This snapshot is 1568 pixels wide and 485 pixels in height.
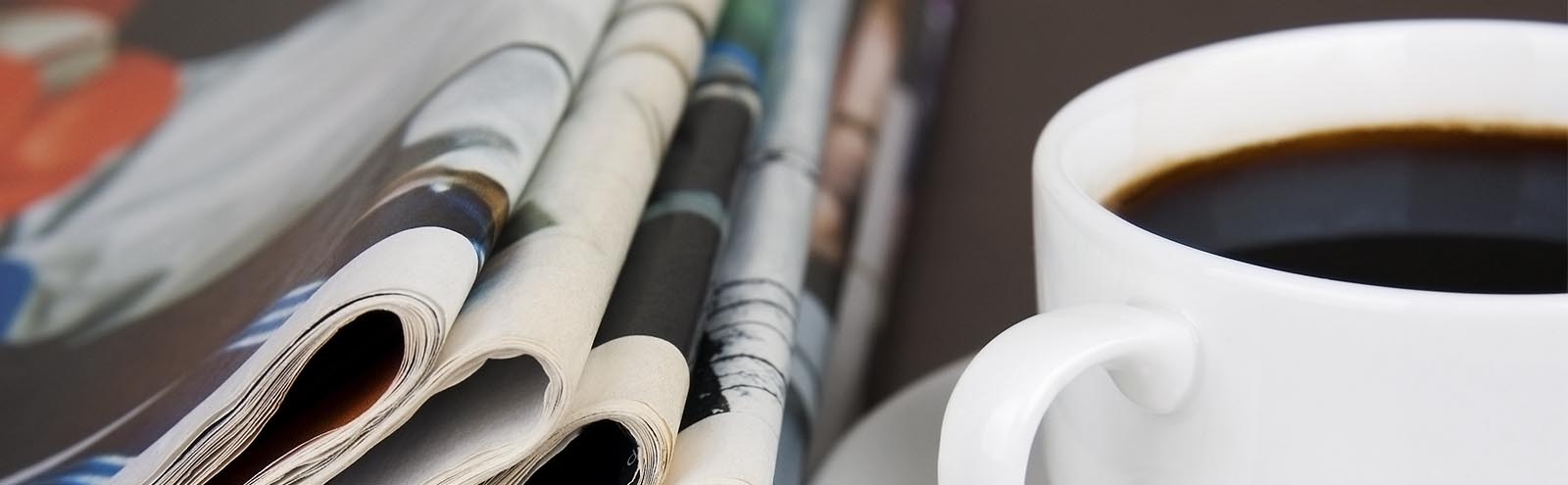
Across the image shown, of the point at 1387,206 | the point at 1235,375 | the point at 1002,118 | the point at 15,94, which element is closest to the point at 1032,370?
the point at 1235,375

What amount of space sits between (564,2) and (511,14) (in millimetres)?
16

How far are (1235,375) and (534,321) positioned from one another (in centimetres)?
12

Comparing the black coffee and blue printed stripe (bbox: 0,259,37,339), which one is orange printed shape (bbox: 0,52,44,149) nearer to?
blue printed stripe (bbox: 0,259,37,339)

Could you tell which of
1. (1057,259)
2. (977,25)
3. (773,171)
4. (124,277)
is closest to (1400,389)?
(1057,259)

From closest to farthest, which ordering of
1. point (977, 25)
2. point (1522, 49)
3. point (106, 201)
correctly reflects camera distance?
point (1522, 49) < point (106, 201) < point (977, 25)

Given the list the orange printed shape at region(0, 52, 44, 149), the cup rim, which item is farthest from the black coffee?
the orange printed shape at region(0, 52, 44, 149)

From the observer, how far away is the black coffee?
289 millimetres

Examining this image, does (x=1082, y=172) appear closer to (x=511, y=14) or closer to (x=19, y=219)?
(x=511, y=14)

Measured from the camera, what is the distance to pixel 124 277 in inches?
15.6

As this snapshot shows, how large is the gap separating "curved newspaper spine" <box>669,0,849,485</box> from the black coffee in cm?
8

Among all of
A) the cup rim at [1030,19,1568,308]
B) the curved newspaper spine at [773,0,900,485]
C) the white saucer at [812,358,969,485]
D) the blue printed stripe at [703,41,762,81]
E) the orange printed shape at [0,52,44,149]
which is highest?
the orange printed shape at [0,52,44,149]

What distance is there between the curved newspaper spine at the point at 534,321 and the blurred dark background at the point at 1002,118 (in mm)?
147

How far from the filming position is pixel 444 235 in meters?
0.25

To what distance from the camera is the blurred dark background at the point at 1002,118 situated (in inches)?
17.7
